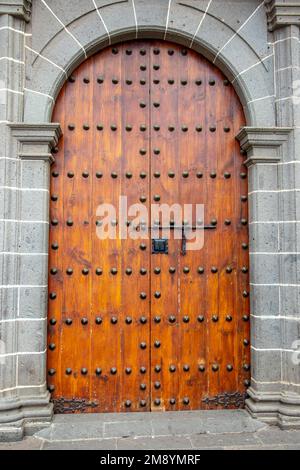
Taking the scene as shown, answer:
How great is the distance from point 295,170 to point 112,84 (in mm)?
1654

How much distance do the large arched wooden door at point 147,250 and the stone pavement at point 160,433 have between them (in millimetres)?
145

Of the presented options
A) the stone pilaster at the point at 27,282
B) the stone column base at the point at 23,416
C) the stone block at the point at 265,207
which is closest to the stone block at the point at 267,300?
the stone block at the point at 265,207

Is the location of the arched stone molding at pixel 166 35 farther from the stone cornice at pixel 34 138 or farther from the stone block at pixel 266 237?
the stone block at pixel 266 237

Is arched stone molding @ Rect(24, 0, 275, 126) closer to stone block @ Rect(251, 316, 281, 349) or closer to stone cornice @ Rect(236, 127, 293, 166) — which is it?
stone cornice @ Rect(236, 127, 293, 166)

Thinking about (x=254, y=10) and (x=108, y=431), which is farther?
(x=254, y=10)

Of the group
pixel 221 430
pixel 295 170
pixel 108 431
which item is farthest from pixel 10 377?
pixel 295 170

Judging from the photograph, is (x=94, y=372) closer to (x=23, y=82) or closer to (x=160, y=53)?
(x=23, y=82)

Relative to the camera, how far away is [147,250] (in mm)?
3646

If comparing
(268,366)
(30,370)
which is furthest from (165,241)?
(30,370)

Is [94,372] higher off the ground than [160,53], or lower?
lower

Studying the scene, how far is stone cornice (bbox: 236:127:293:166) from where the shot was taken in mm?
3523

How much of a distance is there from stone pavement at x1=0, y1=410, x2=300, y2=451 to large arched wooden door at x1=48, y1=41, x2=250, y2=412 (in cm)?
15
